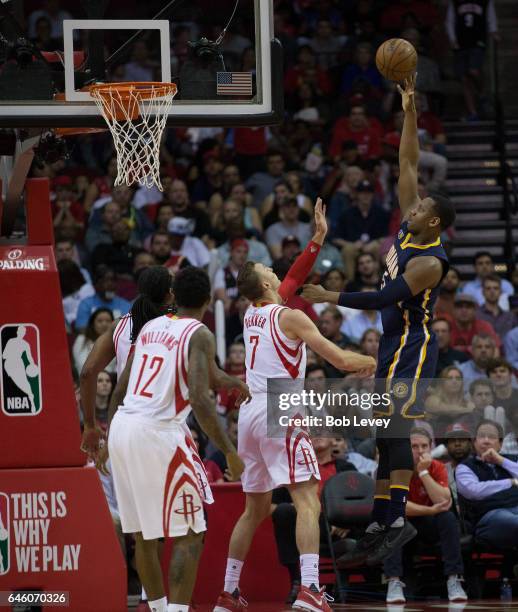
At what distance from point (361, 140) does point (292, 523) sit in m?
7.52

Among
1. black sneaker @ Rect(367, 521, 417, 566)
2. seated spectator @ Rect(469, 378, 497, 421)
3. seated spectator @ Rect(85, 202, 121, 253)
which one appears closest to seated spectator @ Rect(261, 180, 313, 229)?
seated spectator @ Rect(85, 202, 121, 253)

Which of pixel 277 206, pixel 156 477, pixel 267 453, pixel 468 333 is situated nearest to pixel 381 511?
pixel 267 453

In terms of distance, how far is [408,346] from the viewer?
848 cm

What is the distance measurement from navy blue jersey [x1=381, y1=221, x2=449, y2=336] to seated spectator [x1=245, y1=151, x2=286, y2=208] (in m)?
7.05

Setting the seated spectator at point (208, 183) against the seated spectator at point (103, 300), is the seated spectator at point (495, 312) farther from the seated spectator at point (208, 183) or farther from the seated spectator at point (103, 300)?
the seated spectator at point (103, 300)

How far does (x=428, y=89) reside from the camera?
58.0ft

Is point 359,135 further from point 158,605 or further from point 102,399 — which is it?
point 158,605

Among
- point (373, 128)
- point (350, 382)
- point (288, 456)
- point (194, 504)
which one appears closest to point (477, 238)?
point (373, 128)

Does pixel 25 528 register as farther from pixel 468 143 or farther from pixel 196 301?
pixel 468 143

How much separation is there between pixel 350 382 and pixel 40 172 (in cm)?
539

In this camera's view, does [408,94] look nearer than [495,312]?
Yes

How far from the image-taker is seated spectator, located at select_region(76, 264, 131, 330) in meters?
13.0

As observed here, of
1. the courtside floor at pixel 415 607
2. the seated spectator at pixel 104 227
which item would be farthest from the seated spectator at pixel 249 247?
the courtside floor at pixel 415 607

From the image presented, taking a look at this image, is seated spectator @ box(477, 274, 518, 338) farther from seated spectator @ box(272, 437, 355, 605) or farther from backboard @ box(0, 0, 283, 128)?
backboard @ box(0, 0, 283, 128)
